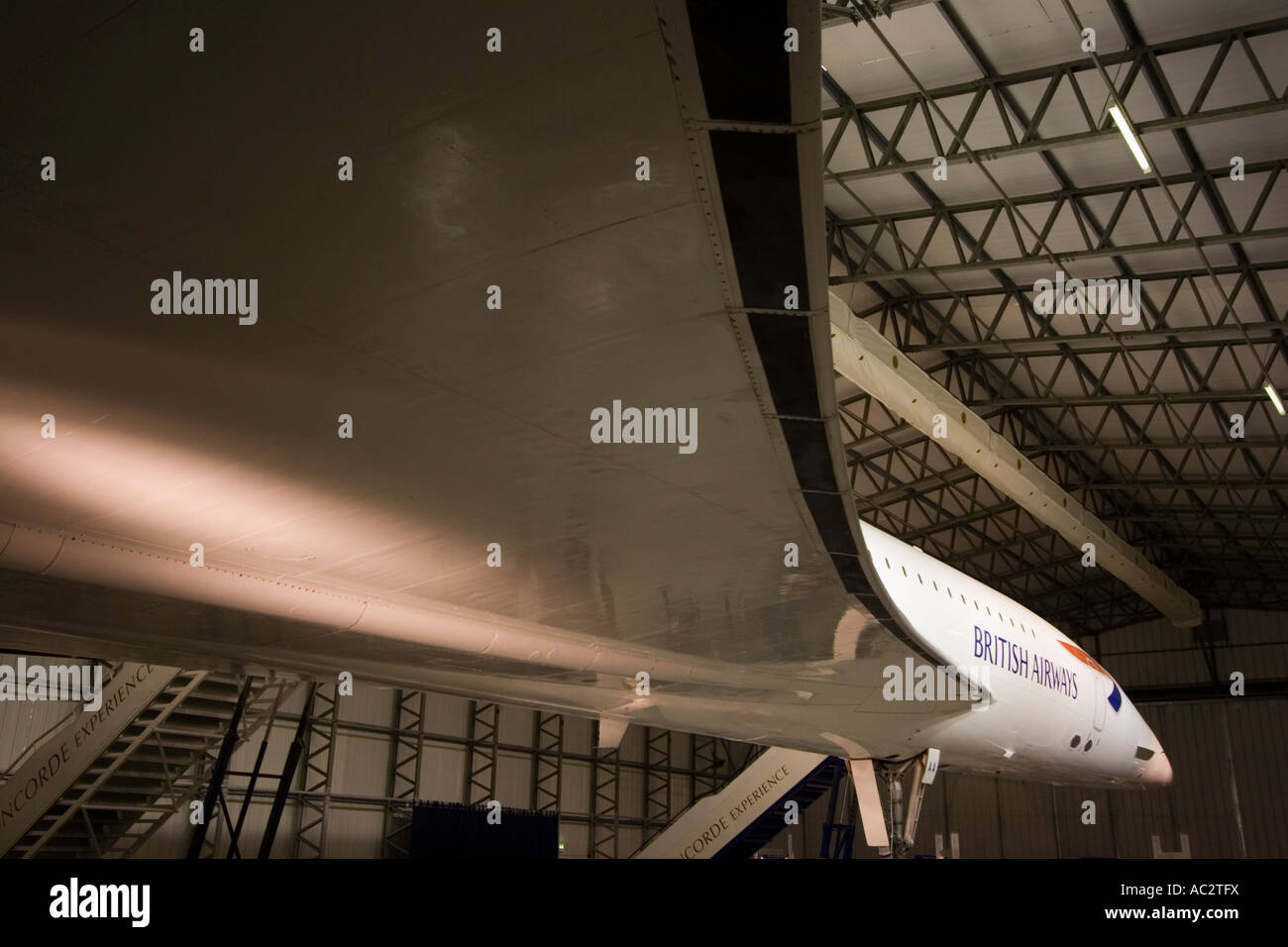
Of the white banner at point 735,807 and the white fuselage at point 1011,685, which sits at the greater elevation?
the white fuselage at point 1011,685

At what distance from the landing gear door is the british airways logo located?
2.72ft

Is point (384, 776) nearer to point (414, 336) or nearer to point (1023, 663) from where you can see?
point (1023, 663)

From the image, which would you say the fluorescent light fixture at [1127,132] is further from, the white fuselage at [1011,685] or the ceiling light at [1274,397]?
the ceiling light at [1274,397]

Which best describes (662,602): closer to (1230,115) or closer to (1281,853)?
(1230,115)

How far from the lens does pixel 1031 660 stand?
12.7 metres

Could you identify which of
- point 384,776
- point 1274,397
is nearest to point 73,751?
point 384,776

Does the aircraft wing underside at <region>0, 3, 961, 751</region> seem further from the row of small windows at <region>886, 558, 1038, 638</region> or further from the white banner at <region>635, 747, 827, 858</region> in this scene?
the white banner at <region>635, 747, 827, 858</region>

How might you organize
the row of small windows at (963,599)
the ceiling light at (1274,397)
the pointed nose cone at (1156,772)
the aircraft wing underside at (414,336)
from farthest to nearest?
the ceiling light at (1274,397), the pointed nose cone at (1156,772), the row of small windows at (963,599), the aircraft wing underside at (414,336)

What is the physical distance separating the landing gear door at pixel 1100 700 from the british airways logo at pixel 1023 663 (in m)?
0.83

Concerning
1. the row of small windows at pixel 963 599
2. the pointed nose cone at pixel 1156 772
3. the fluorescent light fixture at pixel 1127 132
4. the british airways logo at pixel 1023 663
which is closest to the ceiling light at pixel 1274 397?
the pointed nose cone at pixel 1156 772

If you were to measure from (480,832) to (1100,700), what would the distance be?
49.2ft

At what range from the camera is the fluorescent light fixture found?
1222cm

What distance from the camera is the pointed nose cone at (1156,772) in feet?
54.4

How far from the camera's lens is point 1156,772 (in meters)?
16.9
